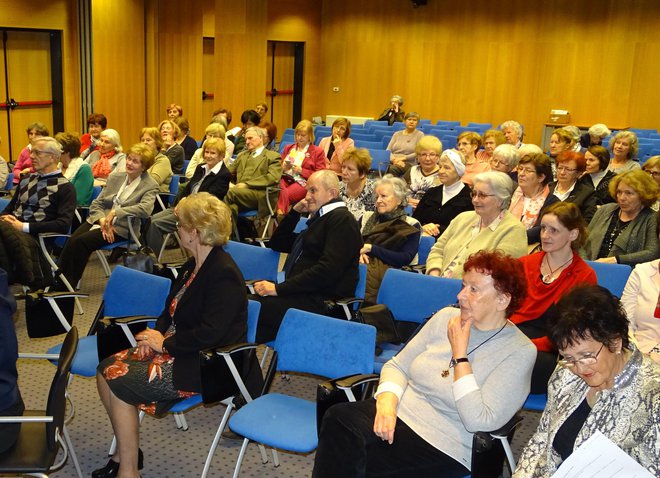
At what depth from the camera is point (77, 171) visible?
22.1ft

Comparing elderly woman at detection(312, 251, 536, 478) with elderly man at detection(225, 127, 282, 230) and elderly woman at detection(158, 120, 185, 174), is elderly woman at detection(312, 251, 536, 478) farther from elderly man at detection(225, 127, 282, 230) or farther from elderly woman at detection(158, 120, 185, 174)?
elderly woman at detection(158, 120, 185, 174)

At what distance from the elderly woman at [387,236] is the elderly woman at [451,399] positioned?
163 cm

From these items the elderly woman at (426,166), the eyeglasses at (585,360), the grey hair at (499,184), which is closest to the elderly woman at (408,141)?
the elderly woman at (426,166)

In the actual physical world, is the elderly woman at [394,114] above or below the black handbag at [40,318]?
above

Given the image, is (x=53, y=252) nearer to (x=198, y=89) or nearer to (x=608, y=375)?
(x=608, y=375)

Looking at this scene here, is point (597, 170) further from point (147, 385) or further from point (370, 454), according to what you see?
point (147, 385)

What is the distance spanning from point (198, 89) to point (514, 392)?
13073mm

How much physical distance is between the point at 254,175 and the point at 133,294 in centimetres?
391

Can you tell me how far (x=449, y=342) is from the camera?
2.96m

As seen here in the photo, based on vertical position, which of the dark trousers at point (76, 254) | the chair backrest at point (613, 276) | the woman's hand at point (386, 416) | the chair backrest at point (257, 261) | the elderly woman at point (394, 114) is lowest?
the dark trousers at point (76, 254)

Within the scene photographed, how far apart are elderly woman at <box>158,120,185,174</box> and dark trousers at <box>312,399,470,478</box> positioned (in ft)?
21.2

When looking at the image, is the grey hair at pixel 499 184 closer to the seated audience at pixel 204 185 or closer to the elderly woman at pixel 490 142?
the seated audience at pixel 204 185

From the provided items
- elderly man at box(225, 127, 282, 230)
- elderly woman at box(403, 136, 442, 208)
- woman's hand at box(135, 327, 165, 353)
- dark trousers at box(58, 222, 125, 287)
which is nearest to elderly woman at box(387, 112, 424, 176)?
elderly man at box(225, 127, 282, 230)

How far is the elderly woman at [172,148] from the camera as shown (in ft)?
29.2
